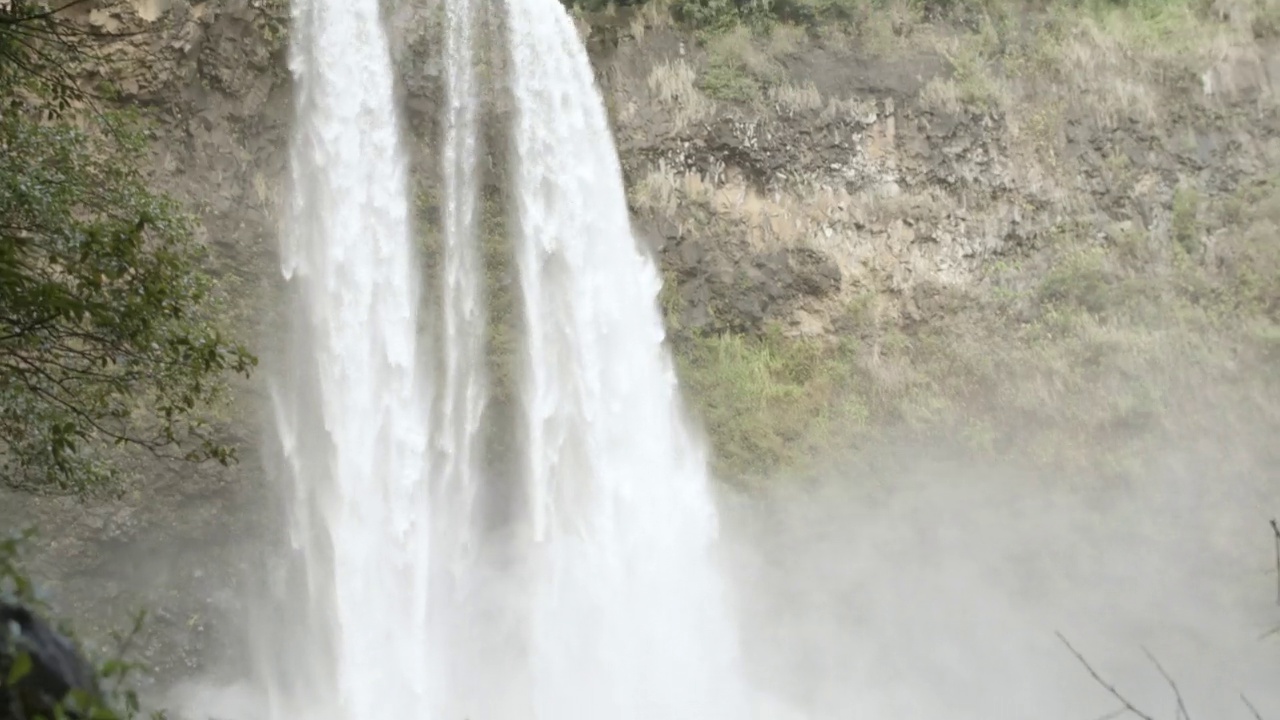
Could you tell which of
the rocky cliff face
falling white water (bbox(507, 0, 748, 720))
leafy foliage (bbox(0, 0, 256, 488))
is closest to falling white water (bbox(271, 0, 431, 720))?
the rocky cliff face

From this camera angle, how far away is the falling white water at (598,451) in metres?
14.9

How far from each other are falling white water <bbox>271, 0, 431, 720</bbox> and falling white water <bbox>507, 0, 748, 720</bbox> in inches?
70.1

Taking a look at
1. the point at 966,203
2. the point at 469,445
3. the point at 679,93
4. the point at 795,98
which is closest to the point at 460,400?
the point at 469,445

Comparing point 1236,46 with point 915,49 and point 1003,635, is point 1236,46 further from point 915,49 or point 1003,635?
point 1003,635

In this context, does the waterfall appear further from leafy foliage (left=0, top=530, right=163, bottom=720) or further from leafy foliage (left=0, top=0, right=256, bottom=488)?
leafy foliage (left=0, top=530, right=163, bottom=720)

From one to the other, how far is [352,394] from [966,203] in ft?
34.5

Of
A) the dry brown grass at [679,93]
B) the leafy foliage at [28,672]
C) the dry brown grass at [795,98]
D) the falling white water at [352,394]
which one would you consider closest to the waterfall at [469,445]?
the falling white water at [352,394]

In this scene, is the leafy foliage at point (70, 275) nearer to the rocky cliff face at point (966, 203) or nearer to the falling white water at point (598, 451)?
the falling white water at point (598, 451)

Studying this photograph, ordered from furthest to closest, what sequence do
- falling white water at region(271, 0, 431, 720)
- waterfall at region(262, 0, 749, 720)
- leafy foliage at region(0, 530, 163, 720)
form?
waterfall at region(262, 0, 749, 720)
falling white water at region(271, 0, 431, 720)
leafy foliage at region(0, 530, 163, 720)

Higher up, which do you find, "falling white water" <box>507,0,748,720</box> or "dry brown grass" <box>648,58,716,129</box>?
"dry brown grass" <box>648,58,716,129</box>

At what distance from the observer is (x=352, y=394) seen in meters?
14.6

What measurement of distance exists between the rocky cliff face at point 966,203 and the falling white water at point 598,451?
682 millimetres

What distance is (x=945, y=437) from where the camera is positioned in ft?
57.0

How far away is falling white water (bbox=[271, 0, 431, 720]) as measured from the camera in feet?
46.6
